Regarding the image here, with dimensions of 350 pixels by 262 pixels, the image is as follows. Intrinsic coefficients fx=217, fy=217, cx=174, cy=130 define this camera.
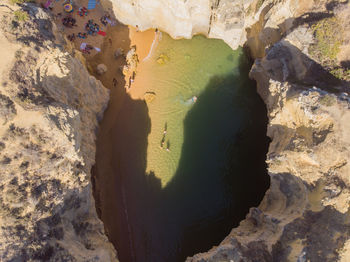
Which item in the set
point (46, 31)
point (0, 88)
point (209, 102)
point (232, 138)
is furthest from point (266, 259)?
point (46, 31)

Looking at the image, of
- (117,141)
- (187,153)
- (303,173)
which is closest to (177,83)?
(187,153)

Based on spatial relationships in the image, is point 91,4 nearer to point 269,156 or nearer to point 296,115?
point 296,115

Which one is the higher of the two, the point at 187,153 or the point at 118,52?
Result: the point at 118,52

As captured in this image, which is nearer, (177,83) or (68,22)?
(177,83)

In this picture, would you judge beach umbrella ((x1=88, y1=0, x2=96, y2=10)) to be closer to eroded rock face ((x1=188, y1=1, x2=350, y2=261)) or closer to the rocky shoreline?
the rocky shoreline

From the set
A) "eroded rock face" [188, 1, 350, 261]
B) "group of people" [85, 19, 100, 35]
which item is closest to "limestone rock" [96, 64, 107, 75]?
"group of people" [85, 19, 100, 35]

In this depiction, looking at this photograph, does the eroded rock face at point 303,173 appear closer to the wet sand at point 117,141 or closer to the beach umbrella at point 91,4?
the wet sand at point 117,141
